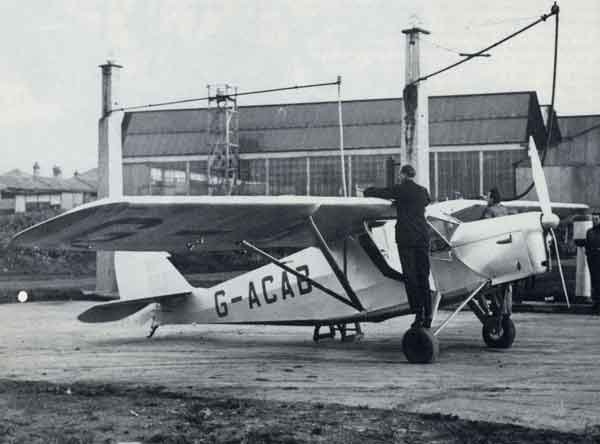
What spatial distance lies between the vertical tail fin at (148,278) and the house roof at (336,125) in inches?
A: 963

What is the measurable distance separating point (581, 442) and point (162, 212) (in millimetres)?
5104

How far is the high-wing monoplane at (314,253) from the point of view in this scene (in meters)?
9.43

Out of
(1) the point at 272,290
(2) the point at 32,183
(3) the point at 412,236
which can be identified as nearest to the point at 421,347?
(3) the point at 412,236

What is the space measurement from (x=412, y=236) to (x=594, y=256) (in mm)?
7844

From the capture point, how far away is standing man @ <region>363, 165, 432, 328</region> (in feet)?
31.4

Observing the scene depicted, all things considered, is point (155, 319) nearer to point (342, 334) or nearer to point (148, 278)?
point (148, 278)

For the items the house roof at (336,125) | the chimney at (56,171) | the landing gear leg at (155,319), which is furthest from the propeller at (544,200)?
the chimney at (56,171)

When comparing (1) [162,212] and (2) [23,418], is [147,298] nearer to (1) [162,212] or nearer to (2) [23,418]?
(1) [162,212]

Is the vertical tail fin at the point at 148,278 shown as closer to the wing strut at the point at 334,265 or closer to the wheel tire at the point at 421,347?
the wing strut at the point at 334,265

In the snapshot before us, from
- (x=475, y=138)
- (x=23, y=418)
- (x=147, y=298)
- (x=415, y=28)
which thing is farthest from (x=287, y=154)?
(x=23, y=418)

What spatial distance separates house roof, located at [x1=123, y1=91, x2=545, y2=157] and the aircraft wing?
84.6 feet

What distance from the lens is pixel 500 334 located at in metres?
11.2

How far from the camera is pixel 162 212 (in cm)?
909

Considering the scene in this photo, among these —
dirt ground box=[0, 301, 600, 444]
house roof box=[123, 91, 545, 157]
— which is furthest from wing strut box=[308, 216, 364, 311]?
house roof box=[123, 91, 545, 157]
